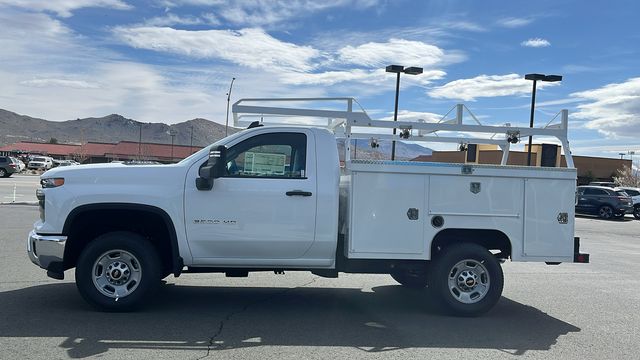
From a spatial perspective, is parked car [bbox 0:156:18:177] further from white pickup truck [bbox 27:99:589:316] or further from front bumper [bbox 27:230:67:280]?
front bumper [bbox 27:230:67:280]

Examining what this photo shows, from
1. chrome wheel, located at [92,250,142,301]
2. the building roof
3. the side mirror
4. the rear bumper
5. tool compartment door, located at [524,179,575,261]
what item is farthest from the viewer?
the building roof

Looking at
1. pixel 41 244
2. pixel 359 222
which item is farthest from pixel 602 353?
pixel 41 244

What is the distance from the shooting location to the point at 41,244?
6473mm

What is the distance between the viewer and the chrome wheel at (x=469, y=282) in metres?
7.05

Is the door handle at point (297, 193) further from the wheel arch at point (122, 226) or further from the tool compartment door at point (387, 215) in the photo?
the wheel arch at point (122, 226)

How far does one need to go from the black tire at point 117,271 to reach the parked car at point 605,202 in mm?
28985

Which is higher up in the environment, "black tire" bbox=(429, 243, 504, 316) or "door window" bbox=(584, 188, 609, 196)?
"door window" bbox=(584, 188, 609, 196)

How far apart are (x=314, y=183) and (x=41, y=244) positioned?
3.17 metres

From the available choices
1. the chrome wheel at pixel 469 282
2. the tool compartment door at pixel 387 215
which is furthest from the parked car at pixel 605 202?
the tool compartment door at pixel 387 215

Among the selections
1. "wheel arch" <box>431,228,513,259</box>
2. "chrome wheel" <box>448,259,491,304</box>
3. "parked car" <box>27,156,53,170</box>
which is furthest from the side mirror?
"parked car" <box>27,156,53,170</box>

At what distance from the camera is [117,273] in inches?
260

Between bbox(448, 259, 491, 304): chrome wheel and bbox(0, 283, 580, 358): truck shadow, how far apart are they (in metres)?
0.28

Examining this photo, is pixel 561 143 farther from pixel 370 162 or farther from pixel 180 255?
pixel 180 255

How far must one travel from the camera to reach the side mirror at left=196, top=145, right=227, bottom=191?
6421 millimetres
